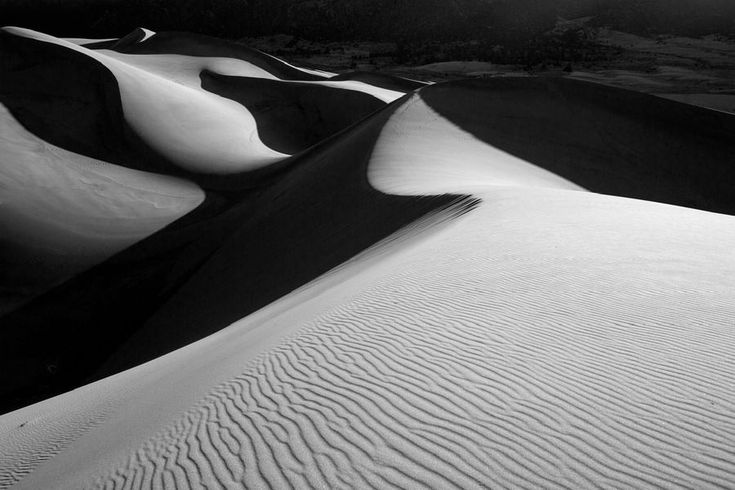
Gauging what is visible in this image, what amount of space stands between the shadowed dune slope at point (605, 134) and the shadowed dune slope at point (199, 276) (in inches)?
146

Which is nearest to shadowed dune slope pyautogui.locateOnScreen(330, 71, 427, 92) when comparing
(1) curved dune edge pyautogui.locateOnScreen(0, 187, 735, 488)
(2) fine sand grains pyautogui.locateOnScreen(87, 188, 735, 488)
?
(1) curved dune edge pyautogui.locateOnScreen(0, 187, 735, 488)

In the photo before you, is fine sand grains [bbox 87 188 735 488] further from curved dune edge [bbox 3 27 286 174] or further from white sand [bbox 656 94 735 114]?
white sand [bbox 656 94 735 114]

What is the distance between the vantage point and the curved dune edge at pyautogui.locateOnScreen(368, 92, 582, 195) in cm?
975

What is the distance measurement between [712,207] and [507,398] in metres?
12.4

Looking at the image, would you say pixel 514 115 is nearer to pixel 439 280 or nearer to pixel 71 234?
pixel 71 234

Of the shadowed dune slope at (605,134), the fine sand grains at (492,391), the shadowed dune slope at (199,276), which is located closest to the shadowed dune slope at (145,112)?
the shadowed dune slope at (199,276)

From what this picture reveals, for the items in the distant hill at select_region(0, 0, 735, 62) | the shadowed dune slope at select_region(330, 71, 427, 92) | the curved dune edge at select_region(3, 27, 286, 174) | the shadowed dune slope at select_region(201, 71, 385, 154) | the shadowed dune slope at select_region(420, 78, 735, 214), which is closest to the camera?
the shadowed dune slope at select_region(420, 78, 735, 214)

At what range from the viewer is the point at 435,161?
1185 centimetres

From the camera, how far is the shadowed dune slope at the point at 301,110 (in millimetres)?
21797

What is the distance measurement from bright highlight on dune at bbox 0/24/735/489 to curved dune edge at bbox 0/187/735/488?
0.01 m

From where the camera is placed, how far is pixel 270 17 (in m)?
57.6

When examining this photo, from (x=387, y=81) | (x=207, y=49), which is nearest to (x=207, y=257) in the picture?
(x=387, y=81)

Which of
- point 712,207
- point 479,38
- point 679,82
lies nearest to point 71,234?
point 712,207

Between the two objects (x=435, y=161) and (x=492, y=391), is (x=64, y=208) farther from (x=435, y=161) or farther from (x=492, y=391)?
(x=492, y=391)
